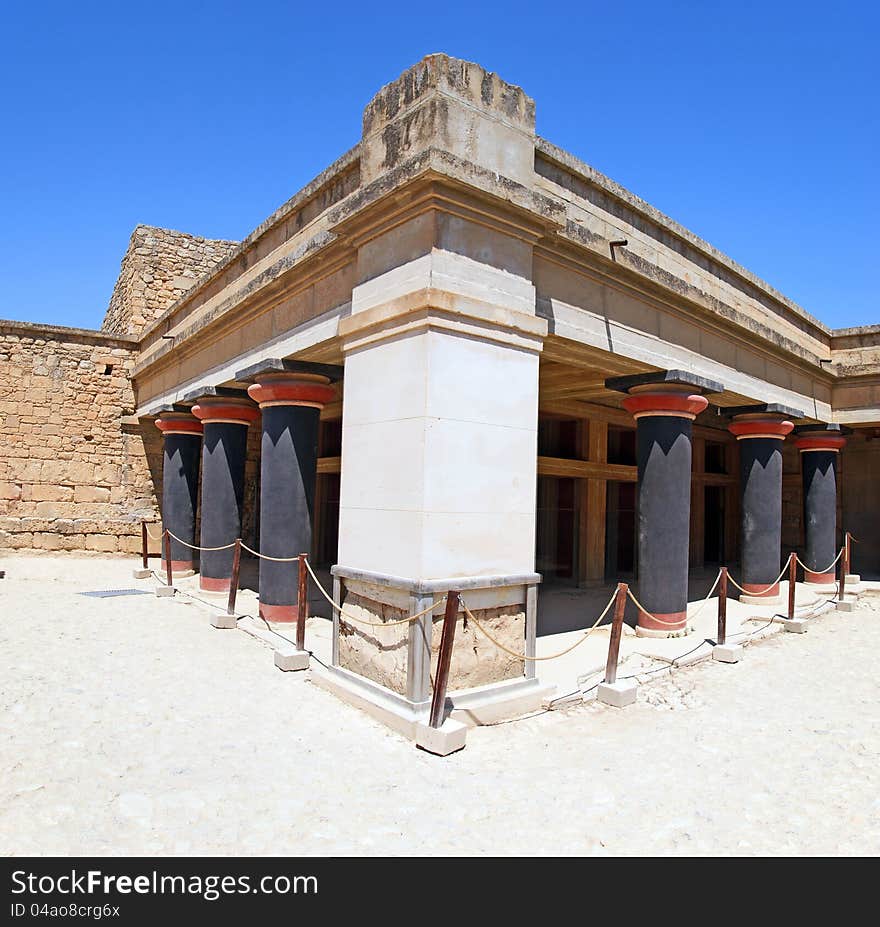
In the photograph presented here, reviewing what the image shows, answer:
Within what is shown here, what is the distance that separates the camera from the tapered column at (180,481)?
1247 cm

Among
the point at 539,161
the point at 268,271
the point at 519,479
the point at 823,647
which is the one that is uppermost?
the point at 539,161

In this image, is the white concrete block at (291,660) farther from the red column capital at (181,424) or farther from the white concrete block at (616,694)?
the red column capital at (181,424)

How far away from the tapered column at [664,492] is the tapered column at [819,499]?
6146mm

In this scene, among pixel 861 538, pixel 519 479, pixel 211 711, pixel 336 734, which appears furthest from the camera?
pixel 861 538

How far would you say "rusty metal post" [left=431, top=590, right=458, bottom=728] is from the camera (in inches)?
190

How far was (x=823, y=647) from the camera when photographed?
895 cm

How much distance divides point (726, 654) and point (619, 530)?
272 inches

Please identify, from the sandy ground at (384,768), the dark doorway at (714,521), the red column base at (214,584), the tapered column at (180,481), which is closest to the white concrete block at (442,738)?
the sandy ground at (384,768)

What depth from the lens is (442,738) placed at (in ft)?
15.4

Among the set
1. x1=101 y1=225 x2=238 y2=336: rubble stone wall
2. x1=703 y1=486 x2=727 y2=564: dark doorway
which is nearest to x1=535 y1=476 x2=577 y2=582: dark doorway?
x1=703 y1=486 x2=727 y2=564: dark doorway
